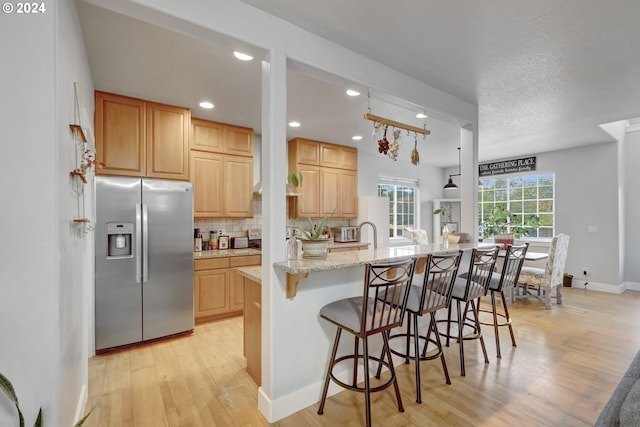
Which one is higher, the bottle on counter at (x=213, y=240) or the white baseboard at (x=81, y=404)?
the bottle on counter at (x=213, y=240)

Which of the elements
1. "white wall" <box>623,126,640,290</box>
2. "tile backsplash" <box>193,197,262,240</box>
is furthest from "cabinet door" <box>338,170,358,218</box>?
"white wall" <box>623,126,640,290</box>

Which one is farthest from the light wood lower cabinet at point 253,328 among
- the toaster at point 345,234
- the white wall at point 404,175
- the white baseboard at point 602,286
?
the white baseboard at point 602,286

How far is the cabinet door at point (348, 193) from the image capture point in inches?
204

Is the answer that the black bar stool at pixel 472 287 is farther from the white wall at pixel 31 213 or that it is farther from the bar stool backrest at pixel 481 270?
the white wall at pixel 31 213

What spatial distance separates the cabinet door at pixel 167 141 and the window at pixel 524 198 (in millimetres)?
6079

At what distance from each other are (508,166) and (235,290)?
5.83 m

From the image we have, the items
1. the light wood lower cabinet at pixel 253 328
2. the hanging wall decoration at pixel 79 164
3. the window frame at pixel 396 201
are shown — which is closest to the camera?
the hanging wall decoration at pixel 79 164

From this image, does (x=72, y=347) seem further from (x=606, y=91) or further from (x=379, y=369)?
(x=606, y=91)

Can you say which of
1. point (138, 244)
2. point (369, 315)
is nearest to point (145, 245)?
point (138, 244)

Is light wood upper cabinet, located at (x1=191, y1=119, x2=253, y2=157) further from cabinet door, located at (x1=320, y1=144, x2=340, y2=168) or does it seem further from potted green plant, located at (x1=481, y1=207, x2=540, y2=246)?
potted green plant, located at (x1=481, y1=207, x2=540, y2=246)

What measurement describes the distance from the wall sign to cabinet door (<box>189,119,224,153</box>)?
18.1ft

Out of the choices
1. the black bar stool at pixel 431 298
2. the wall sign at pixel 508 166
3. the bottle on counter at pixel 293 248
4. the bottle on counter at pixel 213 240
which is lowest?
the black bar stool at pixel 431 298

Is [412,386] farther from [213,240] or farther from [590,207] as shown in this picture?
[590,207]

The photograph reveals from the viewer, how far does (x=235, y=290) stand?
378cm
